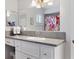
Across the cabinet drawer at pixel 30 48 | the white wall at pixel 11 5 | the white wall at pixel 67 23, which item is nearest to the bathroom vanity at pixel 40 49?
the cabinet drawer at pixel 30 48

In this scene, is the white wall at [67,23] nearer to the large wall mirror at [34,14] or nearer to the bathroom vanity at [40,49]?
the bathroom vanity at [40,49]

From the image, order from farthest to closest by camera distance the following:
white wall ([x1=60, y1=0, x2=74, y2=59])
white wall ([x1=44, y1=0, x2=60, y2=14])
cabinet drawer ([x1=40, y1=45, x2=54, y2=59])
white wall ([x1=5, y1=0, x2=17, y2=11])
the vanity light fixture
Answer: white wall ([x1=5, y1=0, x2=17, y2=11])
the vanity light fixture
white wall ([x1=44, y1=0, x2=60, y2=14])
white wall ([x1=60, y1=0, x2=74, y2=59])
cabinet drawer ([x1=40, y1=45, x2=54, y2=59])

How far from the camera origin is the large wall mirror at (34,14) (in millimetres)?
2293

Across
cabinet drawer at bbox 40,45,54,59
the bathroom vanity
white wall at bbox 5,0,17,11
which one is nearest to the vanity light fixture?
white wall at bbox 5,0,17,11

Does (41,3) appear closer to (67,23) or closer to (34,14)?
(34,14)

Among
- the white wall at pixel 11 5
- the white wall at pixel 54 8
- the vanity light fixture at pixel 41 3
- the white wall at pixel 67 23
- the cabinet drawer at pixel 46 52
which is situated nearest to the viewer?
the cabinet drawer at pixel 46 52

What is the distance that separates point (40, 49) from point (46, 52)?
152mm

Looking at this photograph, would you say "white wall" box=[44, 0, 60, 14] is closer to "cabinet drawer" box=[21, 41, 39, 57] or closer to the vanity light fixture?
the vanity light fixture

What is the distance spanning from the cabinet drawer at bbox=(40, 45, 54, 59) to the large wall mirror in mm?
625

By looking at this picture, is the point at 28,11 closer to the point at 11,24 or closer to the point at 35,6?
the point at 35,6

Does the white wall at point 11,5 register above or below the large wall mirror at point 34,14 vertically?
above

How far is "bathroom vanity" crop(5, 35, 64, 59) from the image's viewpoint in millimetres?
1587

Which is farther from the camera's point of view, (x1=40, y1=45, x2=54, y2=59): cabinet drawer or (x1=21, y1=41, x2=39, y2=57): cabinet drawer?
(x1=21, y1=41, x2=39, y2=57): cabinet drawer
